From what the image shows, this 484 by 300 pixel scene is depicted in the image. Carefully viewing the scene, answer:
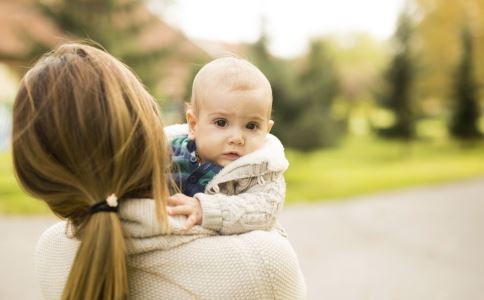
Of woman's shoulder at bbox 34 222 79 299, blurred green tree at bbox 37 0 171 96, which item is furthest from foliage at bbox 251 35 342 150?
woman's shoulder at bbox 34 222 79 299

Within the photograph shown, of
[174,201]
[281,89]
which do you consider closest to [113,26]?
[281,89]

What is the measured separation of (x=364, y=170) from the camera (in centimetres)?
1479

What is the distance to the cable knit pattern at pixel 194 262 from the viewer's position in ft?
4.44

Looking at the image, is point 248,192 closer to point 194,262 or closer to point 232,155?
point 232,155

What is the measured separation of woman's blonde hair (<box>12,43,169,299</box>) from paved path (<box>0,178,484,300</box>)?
4.21 metres

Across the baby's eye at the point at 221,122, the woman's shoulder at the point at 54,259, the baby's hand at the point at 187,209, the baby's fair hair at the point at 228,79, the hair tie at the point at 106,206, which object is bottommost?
the woman's shoulder at the point at 54,259

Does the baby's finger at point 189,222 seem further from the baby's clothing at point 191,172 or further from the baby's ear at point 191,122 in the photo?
the baby's ear at point 191,122

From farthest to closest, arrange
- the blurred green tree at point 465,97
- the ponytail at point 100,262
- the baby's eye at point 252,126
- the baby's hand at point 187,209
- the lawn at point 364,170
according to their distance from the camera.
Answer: the blurred green tree at point 465,97 → the lawn at point 364,170 → the baby's eye at point 252,126 → the baby's hand at point 187,209 → the ponytail at point 100,262

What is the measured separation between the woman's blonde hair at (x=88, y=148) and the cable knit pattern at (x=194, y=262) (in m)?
0.05

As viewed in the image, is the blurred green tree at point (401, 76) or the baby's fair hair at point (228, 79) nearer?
the baby's fair hair at point (228, 79)

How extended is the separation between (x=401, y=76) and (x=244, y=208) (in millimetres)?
19159

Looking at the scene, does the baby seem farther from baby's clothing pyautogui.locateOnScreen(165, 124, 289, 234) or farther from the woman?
the woman

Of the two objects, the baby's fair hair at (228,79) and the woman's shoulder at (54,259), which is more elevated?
the baby's fair hair at (228,79)

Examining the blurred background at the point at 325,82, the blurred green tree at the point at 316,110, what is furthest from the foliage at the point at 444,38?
the blurred green tree at the point at 316,110
